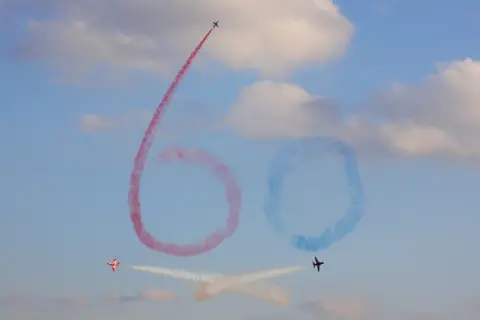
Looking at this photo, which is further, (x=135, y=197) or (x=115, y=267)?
(x=115, y=267)

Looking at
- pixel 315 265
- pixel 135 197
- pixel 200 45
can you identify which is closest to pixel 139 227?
pixel 135 197

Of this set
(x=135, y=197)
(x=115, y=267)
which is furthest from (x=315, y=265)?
(x=135, y=197)

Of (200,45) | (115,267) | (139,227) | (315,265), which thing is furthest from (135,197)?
(315,265)

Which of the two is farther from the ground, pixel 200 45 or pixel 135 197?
pixel 200 45

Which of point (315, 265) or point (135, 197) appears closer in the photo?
point (135, 197)

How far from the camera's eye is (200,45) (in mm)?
145375

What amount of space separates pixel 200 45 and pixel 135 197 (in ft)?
108

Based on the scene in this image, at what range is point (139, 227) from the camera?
150 meters

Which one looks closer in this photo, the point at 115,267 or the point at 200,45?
the point at 200,45

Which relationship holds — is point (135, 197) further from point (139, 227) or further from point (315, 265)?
point (315, 265)

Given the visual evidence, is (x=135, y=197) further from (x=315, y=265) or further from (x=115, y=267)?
(x=315, y=265)

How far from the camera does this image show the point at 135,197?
147 metres

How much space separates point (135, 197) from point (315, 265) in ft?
216

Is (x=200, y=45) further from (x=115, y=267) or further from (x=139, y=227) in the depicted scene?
(x=115, y=267)
